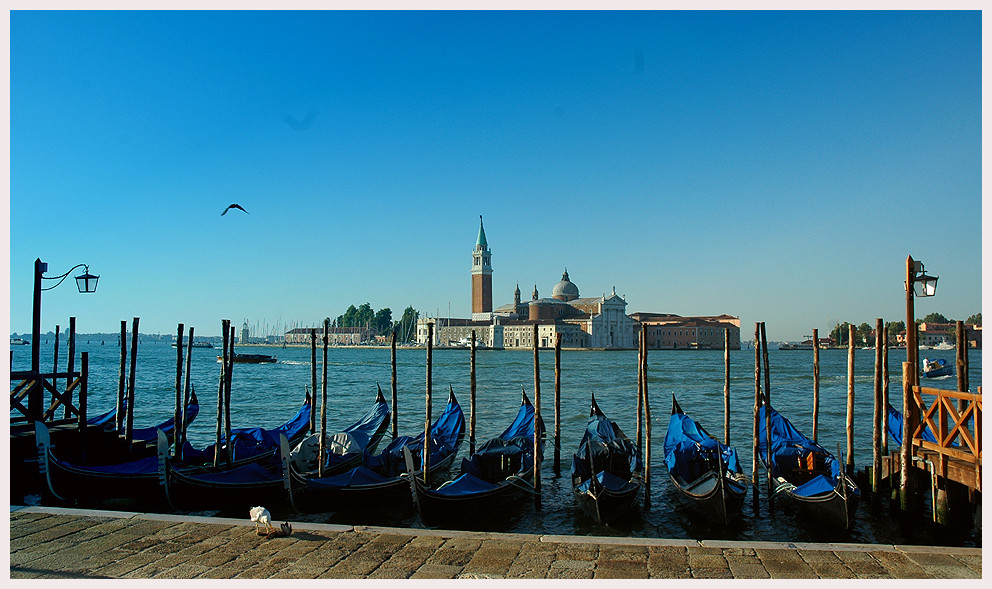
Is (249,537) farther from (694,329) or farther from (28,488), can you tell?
(694,329)

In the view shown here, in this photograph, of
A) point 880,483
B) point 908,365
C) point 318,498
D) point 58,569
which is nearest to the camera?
point 58,569

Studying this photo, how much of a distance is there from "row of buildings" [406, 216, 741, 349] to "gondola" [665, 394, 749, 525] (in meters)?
65.7

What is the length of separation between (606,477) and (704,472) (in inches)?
52.6

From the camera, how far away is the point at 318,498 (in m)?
6.92

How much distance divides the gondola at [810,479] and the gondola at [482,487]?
252 cm

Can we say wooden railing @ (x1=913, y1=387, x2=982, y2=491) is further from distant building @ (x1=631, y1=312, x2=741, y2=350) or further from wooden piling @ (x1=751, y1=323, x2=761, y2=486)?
distant building @ (x1=631, y1=312, x2=741, y2=350)

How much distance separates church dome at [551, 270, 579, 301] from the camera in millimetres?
89000

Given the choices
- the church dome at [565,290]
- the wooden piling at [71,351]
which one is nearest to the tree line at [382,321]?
the church dome at [565,290]

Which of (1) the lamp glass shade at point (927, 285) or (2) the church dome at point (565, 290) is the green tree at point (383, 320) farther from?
(1) the lamp glass shade at point (927, 285)

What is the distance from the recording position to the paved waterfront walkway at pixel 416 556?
13.0ft

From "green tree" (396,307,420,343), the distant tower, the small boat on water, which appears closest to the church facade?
the distant tower
